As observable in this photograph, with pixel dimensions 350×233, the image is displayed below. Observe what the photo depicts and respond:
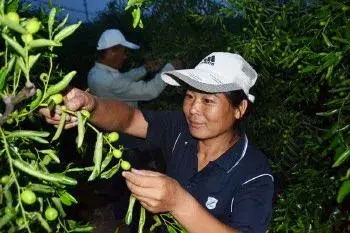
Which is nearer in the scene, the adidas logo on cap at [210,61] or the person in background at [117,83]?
the adidas logo on cap at [210,61]

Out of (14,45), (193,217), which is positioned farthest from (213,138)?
(14,45)

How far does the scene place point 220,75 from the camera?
2178 mm

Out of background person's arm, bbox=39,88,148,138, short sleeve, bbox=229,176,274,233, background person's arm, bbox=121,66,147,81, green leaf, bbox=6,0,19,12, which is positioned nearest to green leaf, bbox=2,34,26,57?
green leaf, bbox=6,0,19,12

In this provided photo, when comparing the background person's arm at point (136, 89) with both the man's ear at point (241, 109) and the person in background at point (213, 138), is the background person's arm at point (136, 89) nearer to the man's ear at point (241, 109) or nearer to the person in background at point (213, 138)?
the person in background at point (213, 138)

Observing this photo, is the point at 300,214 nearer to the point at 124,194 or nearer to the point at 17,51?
the point at 124,194

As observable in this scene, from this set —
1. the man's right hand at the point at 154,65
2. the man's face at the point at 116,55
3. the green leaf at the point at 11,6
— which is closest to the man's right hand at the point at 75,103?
the green leaf at the point at 11,6

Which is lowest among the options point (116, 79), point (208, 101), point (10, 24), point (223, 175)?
point (116, 79)

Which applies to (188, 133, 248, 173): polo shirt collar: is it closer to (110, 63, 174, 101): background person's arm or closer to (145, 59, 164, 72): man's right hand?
(110, 63, 174, 101): background person's arm

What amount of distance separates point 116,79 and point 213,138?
7.13 ft

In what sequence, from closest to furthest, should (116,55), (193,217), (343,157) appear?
1. (343,157)
2. (193,217)
3. (116,55)

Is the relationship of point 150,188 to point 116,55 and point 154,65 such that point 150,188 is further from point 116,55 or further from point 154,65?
point 154,65

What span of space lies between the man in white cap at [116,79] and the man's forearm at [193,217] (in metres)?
2.75

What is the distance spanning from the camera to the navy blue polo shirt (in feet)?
6.35

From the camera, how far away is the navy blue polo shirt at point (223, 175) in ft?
6.35
